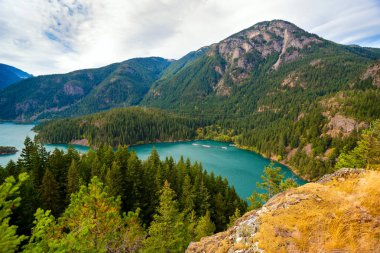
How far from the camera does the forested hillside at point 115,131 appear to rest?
551 ft

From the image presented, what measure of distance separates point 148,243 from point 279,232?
1338 centimetres

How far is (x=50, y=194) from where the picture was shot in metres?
34.9

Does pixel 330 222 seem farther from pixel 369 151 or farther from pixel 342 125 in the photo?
pixel 342 125

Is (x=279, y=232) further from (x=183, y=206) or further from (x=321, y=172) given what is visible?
(x=321, y=172)

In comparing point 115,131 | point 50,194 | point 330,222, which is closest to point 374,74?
point 115,131

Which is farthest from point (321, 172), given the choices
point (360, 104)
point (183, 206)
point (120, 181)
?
point (120, 181)

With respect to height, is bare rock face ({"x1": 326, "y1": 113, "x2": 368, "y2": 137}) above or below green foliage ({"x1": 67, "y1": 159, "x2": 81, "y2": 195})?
above

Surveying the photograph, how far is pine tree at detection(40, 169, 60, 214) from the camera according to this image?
34406mm

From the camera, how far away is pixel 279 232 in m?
8.64

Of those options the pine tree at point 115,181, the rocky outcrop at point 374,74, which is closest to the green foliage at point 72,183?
the pine tree at point 115,181

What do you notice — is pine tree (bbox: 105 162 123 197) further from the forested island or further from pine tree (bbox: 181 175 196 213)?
the forested island

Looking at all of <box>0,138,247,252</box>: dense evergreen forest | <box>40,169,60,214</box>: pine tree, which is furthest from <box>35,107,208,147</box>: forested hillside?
<box>40,169,60,214</box>: pine tree

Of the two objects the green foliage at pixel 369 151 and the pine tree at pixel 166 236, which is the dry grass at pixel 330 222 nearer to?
the pine tree at pixel 166 236

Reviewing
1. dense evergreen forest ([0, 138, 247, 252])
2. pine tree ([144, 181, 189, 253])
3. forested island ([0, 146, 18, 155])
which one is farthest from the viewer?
forested island ([0, 146, 18, 155])
